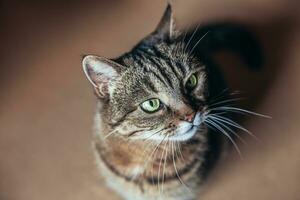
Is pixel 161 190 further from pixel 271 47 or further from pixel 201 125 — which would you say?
pixel 271 47

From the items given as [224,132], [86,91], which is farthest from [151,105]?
[86,91]

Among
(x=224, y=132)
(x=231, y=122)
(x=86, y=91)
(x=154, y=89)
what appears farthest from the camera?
(x=86, y=91)

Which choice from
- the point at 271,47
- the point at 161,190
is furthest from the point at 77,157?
the point at 271,47

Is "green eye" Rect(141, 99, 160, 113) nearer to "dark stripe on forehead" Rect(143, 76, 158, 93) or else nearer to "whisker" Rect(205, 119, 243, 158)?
"dark stripe on forehead" Rect(143, 76, 158, 93)

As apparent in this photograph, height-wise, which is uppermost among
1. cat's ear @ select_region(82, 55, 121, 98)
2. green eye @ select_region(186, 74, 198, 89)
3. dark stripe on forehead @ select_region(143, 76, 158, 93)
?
cat's ear @ select_region(82, 55, 121, 98)

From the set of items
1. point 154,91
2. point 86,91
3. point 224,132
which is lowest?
point 224,132

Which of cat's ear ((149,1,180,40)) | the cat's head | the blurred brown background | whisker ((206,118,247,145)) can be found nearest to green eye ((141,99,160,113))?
the cat's head

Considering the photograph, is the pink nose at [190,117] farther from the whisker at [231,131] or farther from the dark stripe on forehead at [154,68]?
the whisker at [231,131]

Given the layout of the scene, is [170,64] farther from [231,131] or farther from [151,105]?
[231,131]
